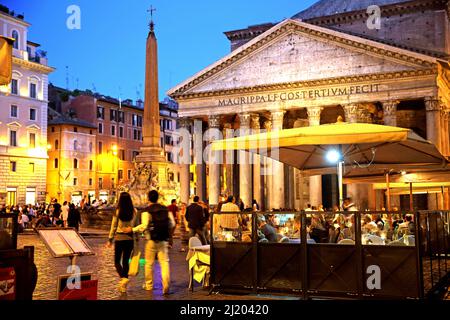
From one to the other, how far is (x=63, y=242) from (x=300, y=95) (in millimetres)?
21451

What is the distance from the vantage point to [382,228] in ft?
24.4

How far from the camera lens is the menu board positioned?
21.3ft

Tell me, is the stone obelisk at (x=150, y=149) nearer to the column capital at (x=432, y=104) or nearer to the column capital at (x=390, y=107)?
the column capital at (x=390, y=107)

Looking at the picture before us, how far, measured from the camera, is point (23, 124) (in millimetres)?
42219

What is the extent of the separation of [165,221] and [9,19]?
120 feet

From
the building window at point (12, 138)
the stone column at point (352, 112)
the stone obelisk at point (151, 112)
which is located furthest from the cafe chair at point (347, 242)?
the building window at point (12, 138)

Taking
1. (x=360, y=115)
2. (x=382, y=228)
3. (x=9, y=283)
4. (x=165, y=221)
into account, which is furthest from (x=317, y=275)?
(x=360, y=115)

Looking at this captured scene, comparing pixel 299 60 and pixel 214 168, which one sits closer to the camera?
pixel 299 60

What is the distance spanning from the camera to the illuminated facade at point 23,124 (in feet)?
132

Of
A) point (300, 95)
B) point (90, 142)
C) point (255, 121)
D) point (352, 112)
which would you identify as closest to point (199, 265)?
point (352, 112)

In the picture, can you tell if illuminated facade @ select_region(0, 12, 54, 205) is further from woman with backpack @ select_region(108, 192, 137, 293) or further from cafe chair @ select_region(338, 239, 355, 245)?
cafe chair @ select_region(338, 239, 355, 245)

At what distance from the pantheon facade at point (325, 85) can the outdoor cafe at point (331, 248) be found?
55.1 ft

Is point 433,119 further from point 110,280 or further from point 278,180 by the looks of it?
point 110,280
